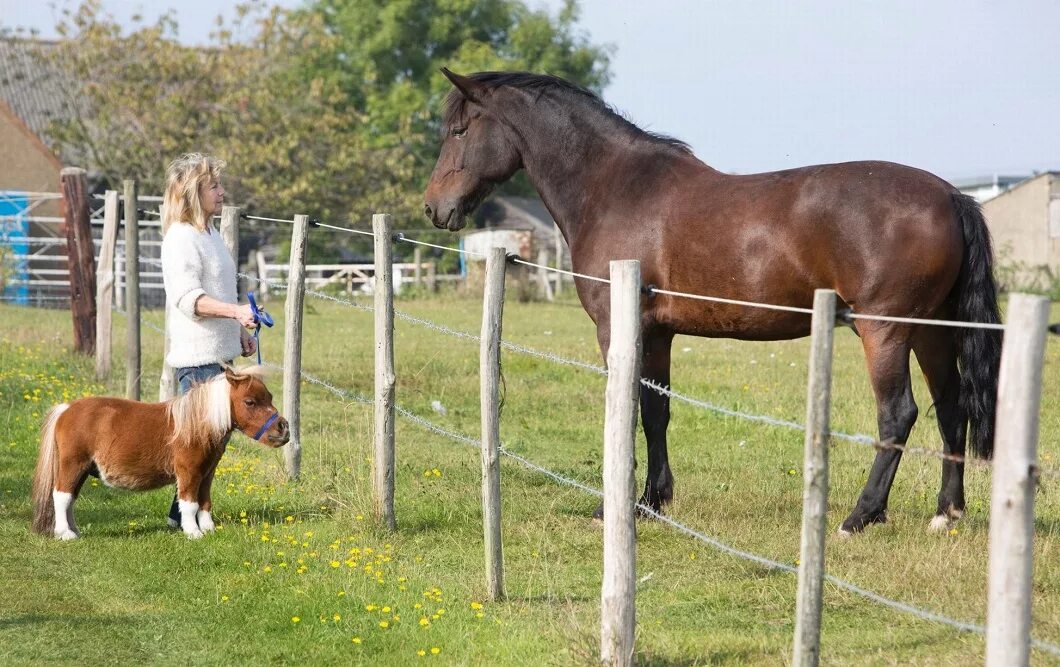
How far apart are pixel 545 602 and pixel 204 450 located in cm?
215

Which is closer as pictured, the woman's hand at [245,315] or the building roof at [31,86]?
the woman's hand at [245,315]

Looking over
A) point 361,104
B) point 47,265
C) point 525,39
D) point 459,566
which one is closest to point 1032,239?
point 525,39

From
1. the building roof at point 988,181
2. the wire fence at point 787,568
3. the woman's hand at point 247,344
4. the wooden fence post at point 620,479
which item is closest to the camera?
the wire fence at point 787,568

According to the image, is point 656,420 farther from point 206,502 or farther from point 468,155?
point 206,502

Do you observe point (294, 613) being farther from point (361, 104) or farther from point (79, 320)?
point (361, 104)

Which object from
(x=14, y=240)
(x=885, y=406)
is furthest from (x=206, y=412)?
(x=14, y=240)

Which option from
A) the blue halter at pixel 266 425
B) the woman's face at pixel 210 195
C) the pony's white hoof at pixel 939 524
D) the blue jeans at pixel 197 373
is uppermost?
the woman's face at pixel 210 195

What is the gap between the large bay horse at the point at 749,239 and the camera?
635 cm

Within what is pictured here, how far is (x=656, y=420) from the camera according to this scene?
7.16 meters

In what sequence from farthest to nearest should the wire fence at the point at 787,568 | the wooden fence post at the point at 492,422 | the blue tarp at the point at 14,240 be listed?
the blue tarp at the point at 14,240 → the wooden fence post at the point at 492,422 → the wire fence at the point at 787,568

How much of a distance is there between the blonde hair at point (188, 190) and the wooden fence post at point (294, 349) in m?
1.31

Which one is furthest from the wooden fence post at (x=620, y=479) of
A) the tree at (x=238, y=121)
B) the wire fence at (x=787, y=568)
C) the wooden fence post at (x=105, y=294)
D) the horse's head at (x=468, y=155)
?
the tree at (x=238, y=121)

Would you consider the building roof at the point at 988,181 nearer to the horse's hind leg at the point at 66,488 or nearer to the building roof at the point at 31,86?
the building roof at the point at 31,86

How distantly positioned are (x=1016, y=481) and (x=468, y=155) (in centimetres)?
522
